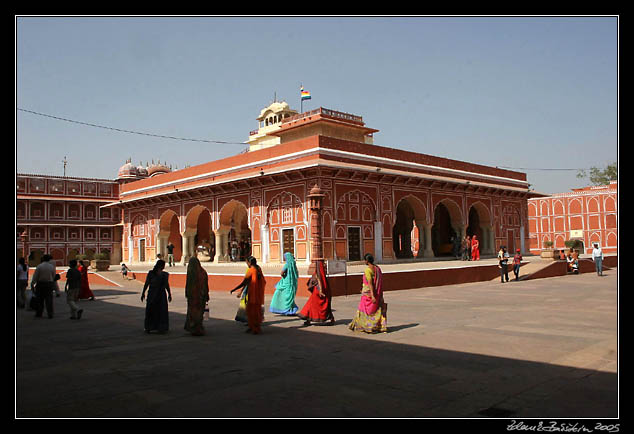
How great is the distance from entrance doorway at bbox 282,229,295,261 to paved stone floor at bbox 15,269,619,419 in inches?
498

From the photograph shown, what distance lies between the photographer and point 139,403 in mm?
4344

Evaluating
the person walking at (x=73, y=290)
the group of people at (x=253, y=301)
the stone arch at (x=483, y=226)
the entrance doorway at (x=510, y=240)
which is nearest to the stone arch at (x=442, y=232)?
the stone arch at (x=483, y=226)

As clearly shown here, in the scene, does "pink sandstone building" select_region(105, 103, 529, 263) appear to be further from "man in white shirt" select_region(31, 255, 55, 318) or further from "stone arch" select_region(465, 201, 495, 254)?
"man in white shirt" select_region(31, 255, 55, 318)

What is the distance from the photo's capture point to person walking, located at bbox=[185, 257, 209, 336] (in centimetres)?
796

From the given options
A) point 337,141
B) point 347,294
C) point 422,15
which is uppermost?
point 337,141

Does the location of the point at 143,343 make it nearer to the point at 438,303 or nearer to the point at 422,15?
the point at 422,15

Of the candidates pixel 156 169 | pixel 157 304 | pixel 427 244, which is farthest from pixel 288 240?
pixel 156 169

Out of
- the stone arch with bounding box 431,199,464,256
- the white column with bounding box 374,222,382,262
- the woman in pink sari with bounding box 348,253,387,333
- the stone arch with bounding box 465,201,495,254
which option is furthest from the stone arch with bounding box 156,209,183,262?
the woman in pink sari with bounding box 348,253,387,333

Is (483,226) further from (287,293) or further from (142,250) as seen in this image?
(287,293)

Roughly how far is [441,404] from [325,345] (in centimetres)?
Answer: 290

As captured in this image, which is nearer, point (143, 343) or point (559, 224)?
point (143, 343)

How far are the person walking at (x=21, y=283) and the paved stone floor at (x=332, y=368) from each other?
123 inches

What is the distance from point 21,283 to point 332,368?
33.0 feet

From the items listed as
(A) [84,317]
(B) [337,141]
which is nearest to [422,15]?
(A) [84,317]
